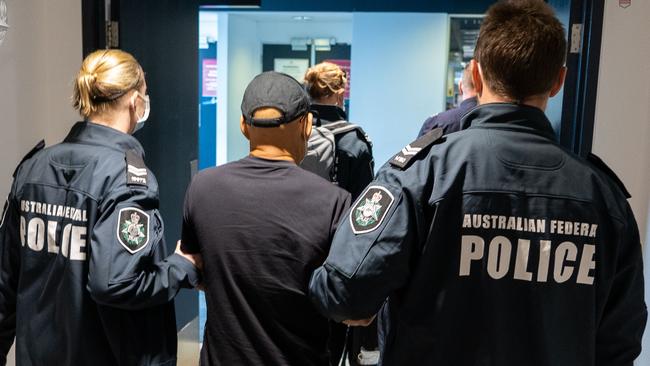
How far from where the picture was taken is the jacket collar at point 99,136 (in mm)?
1728

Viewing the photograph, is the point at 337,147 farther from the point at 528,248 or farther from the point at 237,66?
the point at 237,66

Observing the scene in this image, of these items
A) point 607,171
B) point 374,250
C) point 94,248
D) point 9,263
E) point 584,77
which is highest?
point 584,77

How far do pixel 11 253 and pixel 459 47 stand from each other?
17.5 feet

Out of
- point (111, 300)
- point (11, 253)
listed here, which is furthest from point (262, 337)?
point (11, 253)

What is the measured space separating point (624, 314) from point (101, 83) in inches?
55.5

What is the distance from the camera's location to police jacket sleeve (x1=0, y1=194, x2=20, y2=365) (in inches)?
70.6

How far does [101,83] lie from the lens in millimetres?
1741

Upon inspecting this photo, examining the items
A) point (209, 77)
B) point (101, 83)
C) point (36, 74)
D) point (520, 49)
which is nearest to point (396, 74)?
point (209, 77)

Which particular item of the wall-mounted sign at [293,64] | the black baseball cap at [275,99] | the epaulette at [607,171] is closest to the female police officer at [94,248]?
the black baseball cap at [275,99]

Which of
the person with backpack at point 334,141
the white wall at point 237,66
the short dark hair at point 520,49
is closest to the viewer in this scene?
the short dark hair at point 520,49

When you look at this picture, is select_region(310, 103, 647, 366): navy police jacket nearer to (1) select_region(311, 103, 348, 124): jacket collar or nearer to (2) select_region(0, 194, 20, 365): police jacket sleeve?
(2) select_region(0, 194, 20, 365): police jacket sleeve

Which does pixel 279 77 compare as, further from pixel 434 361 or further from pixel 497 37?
pixel 434 361

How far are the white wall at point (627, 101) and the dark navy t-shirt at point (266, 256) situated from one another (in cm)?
130

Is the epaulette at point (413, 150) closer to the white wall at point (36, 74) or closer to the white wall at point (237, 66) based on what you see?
the white wall at point (36, 74)
